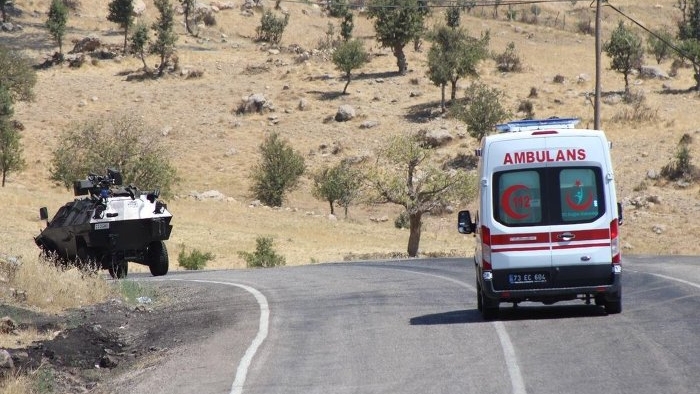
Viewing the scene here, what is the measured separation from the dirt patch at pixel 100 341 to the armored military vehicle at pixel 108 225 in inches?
227

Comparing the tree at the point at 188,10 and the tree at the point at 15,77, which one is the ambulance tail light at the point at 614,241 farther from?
the tree at the point at 188,10

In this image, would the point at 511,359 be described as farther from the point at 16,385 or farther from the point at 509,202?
the point at 16,385

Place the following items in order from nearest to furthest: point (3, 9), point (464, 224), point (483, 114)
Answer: point (464, 224) → point (483, 114) → point (3, 9)

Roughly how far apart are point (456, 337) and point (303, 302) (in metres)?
5.94

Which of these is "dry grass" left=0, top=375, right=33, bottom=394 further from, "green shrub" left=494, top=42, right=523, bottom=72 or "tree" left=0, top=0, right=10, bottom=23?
"tree" left=0, top=0, right=10, bottom=23

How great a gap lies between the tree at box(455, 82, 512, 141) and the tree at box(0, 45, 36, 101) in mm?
27917

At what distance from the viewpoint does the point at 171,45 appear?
8444 centimetres

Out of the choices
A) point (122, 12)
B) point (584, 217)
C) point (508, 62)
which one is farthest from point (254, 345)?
point (122, 12)

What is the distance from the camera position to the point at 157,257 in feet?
95.6

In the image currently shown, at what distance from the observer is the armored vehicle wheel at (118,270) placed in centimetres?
2736

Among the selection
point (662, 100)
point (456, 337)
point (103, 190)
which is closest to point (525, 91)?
point (662, 100)

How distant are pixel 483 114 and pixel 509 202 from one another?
172 feet

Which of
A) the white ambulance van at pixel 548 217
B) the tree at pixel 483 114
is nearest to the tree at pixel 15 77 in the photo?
the tree at pixel 483 114

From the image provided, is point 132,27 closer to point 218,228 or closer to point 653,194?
point 218,228
